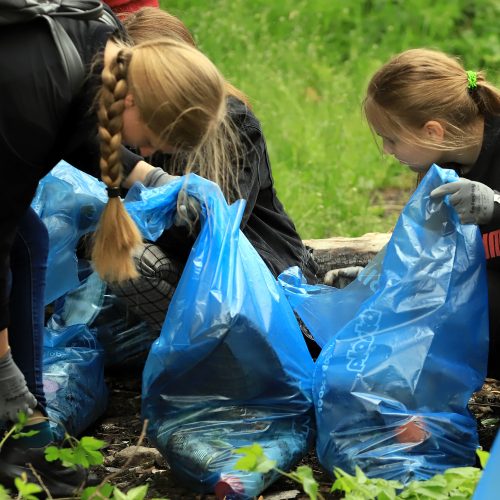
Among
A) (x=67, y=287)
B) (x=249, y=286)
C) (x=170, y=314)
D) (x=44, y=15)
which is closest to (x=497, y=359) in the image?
(x=249, y=286)

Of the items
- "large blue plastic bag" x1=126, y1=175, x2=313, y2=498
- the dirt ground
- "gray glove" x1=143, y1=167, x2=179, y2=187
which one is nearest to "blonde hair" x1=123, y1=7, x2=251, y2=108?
"gray glove" x1=143, y1=167, x2=179, y2=187

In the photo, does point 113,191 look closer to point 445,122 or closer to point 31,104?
point 31,104

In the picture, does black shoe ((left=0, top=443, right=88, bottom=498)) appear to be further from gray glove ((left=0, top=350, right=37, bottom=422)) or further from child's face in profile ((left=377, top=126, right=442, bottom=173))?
child's face in profile ((left=377, top=126, right=442, bottom=173))

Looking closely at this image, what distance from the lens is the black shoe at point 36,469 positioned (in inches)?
92.2

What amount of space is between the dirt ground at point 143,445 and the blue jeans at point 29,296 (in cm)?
30

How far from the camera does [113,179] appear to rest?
2117 mm

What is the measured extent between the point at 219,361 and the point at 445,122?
81 centimetres

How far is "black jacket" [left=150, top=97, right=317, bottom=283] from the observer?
293 centimetres

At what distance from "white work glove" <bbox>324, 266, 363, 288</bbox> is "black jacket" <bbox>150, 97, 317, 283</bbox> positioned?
7 centimetres

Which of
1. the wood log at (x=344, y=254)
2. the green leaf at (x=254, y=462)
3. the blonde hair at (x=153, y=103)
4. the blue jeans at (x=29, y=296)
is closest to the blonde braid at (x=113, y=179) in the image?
the blonde hair at (x=153, y=103)

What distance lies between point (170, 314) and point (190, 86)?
0.60 meters

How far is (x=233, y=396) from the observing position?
249cm


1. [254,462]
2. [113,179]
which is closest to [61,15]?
[113,179]

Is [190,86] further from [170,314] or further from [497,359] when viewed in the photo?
[497,359]
